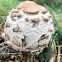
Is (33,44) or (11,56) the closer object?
(33,44)

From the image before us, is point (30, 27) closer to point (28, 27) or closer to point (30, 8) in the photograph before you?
point (28, 27)

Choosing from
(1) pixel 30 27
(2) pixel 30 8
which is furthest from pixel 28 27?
(2) pixel 30 8

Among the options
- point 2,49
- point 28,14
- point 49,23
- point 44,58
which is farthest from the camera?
point 2,49

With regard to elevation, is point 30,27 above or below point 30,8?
below

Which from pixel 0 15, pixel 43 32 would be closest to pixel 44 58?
pixel 43 32

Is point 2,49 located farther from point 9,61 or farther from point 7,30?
point 7,30

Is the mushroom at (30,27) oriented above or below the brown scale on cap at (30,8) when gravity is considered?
below
